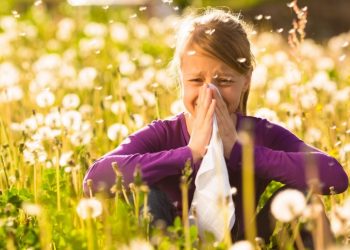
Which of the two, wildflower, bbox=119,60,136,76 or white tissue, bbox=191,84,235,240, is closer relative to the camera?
white tissue, bbox=191,84,235,240

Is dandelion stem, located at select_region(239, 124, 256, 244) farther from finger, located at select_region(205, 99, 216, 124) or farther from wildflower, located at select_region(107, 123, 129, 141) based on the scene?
wildflower, located at select_region(107, 123, 129, 141)

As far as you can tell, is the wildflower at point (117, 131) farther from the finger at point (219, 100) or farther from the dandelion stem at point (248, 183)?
the finger at point (219, 100)

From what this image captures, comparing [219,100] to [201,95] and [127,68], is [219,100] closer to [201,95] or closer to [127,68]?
[201,95]

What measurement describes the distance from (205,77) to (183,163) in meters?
0.27

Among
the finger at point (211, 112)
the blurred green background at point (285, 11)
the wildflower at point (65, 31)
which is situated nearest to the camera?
the finger at point (211, 112)

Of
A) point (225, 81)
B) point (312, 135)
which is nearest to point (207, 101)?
point (225, 81)

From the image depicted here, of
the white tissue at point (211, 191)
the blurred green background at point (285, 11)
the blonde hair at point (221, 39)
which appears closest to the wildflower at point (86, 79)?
the blonde hair at point (221, 39)

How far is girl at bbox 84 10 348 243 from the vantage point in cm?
234

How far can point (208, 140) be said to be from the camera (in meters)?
2.33

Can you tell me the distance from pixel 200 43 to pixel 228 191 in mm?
489

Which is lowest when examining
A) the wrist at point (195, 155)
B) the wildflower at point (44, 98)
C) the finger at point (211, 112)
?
the wrist at point (195, 155)

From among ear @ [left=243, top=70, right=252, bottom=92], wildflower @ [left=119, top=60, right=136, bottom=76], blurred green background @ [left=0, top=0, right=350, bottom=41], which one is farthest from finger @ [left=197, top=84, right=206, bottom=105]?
blurred green background @ [left=0, top=0, right=350, bottom=41]

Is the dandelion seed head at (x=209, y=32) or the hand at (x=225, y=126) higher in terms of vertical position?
the dandelion seed head at (x=209, y=32)

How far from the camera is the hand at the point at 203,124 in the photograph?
2.33m
